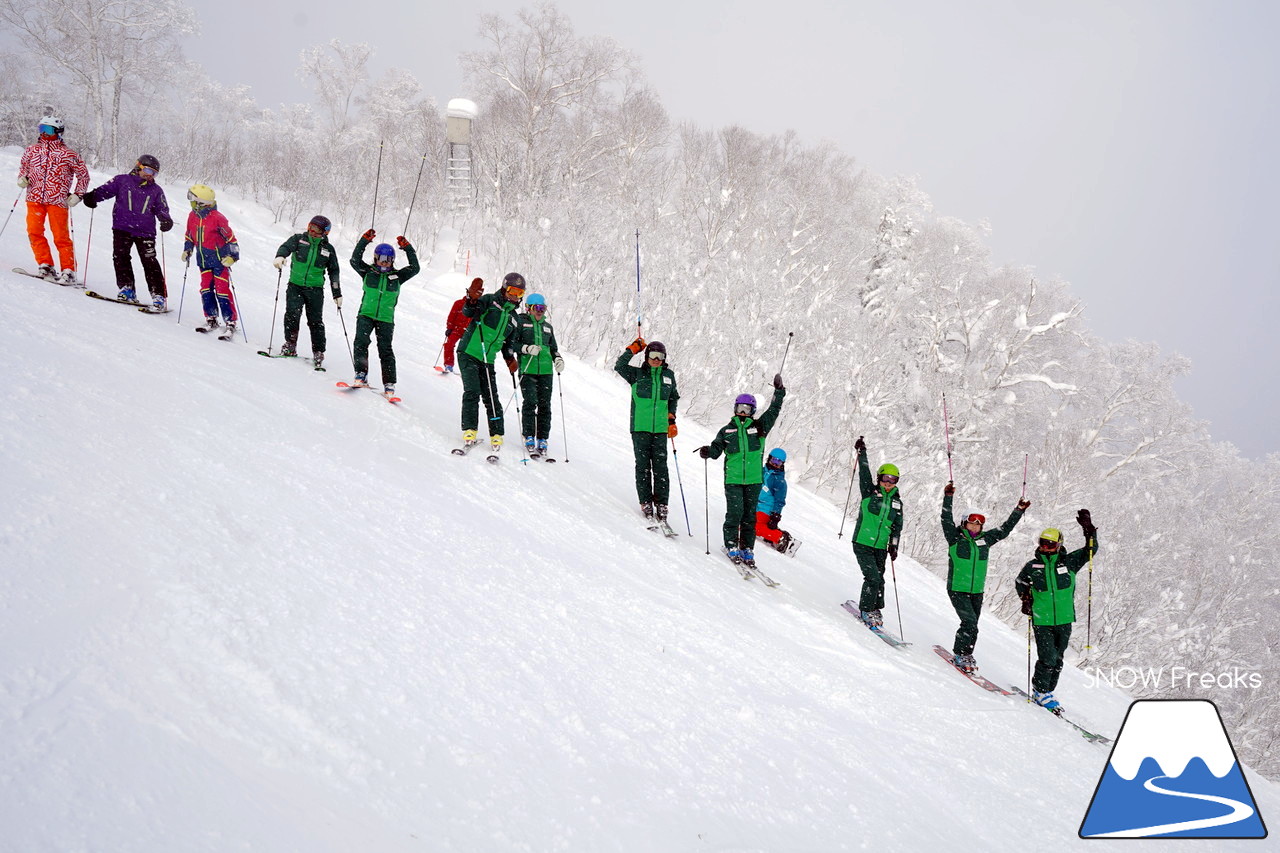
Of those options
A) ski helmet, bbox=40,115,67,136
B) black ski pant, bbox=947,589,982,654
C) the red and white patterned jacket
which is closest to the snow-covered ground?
black ski pant, bbox=947,589,982,654

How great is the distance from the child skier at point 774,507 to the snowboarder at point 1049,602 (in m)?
3.18

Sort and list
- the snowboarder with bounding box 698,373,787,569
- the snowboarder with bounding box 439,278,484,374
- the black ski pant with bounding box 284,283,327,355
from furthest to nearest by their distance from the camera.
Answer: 1. the snowboarder with bounding box 439,278,484,374
2. the black ski pant with bounding box 284,283,327,355
3. the snowboarder with bounding box 698,373,787,569

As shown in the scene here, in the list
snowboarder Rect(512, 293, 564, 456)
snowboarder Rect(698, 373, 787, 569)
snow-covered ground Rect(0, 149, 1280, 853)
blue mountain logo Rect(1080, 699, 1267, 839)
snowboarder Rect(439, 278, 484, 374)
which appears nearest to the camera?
snow-covered ground Rect(0, 149, 1280, 853)

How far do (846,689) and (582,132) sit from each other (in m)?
30.2

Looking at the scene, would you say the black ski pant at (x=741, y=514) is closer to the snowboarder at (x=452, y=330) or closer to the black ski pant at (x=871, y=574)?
the black ski pant at (x=871, y=574)

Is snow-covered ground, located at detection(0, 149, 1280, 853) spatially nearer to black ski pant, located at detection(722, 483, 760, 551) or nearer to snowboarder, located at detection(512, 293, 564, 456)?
black ski pant, located at detection(722, 483, 760, 551)

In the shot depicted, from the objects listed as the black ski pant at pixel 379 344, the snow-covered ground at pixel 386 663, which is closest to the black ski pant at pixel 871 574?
the snow-covered ground at pixel 386 663

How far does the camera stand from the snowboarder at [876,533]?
7918 mm

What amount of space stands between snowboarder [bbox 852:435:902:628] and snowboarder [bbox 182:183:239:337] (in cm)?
815

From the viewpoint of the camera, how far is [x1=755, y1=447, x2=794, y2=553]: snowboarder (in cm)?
1002

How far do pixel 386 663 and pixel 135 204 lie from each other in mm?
7486

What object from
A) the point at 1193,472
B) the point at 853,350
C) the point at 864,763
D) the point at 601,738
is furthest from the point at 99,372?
the point at 1193,472

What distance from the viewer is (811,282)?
2802 cm

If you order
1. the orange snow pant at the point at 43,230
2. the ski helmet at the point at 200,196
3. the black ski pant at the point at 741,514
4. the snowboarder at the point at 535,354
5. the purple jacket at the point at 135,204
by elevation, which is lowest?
the black ski pant at the point at 741,514
